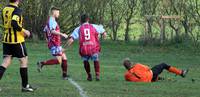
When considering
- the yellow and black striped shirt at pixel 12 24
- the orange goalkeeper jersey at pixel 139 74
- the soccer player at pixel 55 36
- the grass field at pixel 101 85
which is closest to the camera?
the yellow and black striped shirt at pixel 12 24

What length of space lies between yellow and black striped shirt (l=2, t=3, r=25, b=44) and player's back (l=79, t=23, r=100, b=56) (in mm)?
3181

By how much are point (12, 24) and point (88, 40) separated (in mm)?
3499

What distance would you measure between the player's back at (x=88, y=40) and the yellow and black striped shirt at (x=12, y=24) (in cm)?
318

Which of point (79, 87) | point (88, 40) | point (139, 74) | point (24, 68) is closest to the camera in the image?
point (24, 68)

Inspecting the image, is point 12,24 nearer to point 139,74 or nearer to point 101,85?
point 101,85

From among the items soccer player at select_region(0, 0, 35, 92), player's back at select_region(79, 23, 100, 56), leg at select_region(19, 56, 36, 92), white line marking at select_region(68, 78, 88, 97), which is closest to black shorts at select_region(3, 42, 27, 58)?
soccer player at select_region(0, 0, 35, 92)

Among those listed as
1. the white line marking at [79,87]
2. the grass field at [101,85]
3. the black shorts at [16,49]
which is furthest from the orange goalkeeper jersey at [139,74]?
the black shorts at [16,49]

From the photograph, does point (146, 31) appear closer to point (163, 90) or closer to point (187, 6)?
point (187, 6)

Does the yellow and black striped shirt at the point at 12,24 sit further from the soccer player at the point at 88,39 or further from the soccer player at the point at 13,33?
the soccer player at the point at 88,39

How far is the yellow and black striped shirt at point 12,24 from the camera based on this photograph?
1134 cm

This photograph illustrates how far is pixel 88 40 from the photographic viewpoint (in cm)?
1456

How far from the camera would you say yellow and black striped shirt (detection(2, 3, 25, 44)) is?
37.2 feet

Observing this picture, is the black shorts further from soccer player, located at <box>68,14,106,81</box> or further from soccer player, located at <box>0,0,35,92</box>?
soccer player, located at <box>68,14,106,81</box>

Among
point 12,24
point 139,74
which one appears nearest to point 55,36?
point 139,74
